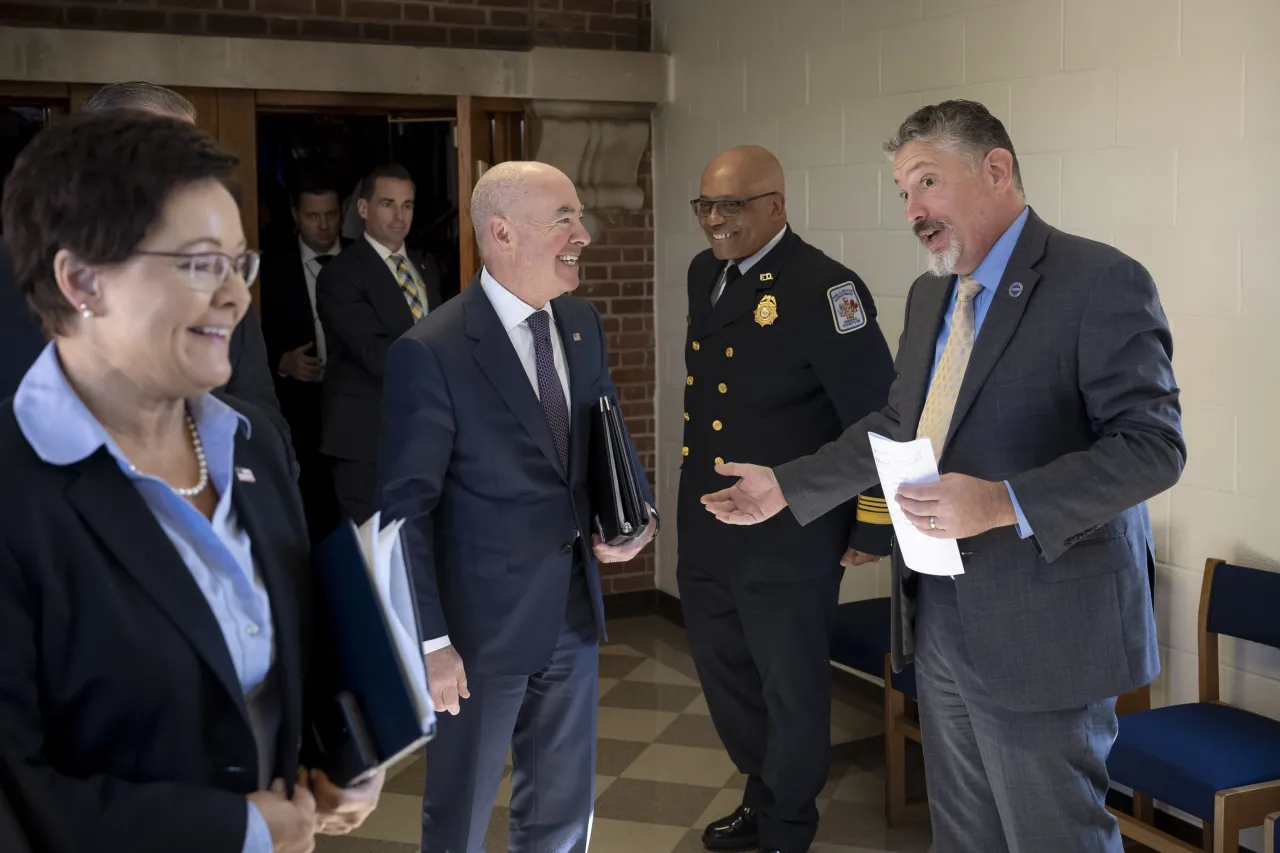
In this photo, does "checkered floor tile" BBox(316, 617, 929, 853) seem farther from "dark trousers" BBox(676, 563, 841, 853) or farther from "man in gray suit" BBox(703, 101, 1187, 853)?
"man in gray suit" BBox(703, 101, 1187, 853)

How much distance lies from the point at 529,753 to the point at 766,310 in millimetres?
1401

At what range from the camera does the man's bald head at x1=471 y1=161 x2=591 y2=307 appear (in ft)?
9.16

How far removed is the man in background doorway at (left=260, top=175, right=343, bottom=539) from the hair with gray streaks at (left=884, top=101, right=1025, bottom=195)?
3406 millimetres

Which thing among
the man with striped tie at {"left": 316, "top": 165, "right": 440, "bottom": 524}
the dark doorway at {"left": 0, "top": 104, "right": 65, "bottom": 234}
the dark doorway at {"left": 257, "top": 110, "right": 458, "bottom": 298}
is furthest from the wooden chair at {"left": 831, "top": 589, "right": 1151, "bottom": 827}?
the dark doorway at {"left": 0, "top": 104, "right": 65, "bottom": 234}

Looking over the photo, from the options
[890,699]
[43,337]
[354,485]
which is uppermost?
[43,337]

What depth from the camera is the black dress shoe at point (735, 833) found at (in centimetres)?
368

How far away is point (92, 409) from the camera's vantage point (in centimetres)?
135

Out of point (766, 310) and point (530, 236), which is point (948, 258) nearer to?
point (530, 236)

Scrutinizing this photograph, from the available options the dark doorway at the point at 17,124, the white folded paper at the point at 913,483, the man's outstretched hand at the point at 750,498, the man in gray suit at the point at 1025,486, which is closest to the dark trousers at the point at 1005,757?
the man in gray suit at the point at 1025,486

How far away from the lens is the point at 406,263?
5.16 meters

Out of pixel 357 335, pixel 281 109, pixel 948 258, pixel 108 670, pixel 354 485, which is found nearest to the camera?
pixel 108 670

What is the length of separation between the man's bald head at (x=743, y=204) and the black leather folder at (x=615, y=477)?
107 centimetres

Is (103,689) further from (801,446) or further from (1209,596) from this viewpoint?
(1209,596)

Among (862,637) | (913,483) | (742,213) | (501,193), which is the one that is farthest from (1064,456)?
(862,637)
